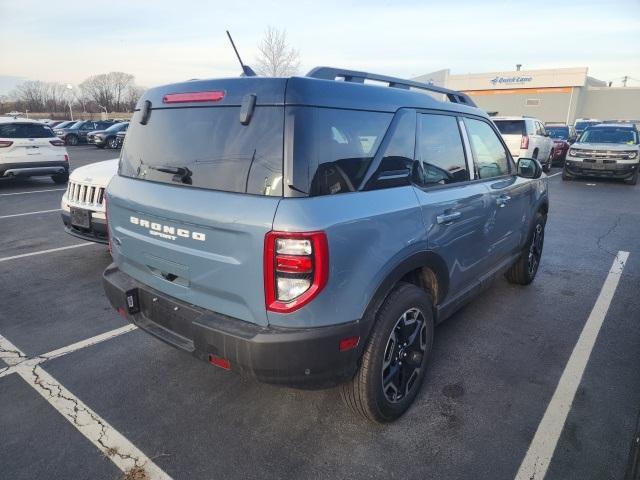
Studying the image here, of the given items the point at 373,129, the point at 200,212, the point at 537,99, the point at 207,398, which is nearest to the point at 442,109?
the point at 373,129

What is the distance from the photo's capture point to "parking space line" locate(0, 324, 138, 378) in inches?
125

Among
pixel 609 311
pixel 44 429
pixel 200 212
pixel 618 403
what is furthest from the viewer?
pixel 609 311

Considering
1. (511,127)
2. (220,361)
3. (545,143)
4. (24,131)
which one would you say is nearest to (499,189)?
(220,361)

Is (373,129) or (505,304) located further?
(505,304)

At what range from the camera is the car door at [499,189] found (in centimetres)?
343

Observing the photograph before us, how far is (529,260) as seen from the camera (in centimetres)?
467

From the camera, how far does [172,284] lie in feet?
8.04

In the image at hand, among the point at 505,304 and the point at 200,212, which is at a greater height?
the point at 200,212

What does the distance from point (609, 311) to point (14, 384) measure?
5025 millimetres

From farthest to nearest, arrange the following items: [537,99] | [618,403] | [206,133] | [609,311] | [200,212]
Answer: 1. [537,99]
2. [609,311]
3. [618,403]
4. [206,133]
5. [200,212]

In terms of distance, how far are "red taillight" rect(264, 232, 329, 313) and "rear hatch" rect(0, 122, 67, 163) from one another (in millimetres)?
10999

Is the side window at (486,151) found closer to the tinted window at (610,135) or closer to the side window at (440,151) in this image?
the side window at (440,151)

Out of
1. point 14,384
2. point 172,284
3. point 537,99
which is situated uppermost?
point 537,99

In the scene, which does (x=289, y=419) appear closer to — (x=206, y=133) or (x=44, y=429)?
(x=44, y=429)
